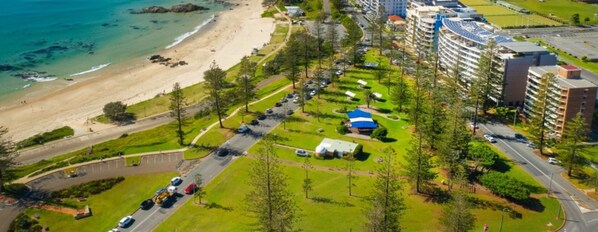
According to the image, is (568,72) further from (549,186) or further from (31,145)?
(31,145)

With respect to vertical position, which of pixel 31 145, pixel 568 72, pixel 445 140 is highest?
pixel 568 72

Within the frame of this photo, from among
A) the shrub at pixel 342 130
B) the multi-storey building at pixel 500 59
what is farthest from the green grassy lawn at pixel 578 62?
the shrub at pixel 342 130

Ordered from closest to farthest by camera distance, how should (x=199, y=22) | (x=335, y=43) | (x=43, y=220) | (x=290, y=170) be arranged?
(x=43, y=220), (x=290, y=170), (x=335, y=43), (x=199, y=22)

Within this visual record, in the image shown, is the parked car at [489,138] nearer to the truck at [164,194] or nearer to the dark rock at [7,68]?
the truck at [164,194]

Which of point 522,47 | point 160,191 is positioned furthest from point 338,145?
point 522,47

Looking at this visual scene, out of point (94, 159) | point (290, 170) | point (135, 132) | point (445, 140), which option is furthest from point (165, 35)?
point (445, 140)

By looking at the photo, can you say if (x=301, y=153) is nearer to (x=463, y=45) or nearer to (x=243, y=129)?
(x=243, y=129)

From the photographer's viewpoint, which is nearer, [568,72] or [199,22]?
[568,72]
